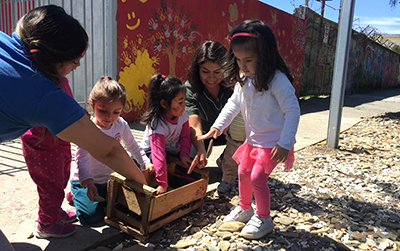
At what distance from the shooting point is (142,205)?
232 cm

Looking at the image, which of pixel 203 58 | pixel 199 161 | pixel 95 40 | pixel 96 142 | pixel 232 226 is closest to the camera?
pixel 96 142

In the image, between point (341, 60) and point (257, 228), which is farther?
point (341, 60)

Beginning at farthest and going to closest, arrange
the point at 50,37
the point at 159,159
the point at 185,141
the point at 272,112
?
the point at 185,141, the point at 159,159, the point at 272,112, the point at 50,37

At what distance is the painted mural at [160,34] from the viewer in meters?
5.71

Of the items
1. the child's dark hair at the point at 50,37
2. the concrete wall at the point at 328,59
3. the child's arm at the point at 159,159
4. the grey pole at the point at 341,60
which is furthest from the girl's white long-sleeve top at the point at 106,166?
the concrete wall at the point at 328,59

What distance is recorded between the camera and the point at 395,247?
92.4 inches

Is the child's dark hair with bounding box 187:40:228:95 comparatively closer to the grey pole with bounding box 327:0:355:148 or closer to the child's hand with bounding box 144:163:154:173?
the child's hand with bounding box 144:163:154:173

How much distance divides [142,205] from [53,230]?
1.88 feet

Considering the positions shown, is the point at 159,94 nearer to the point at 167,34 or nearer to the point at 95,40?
the point at 95,40

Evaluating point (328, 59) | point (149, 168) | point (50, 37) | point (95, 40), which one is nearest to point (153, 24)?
point (95, 40)

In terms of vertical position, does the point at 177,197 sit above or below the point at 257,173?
below

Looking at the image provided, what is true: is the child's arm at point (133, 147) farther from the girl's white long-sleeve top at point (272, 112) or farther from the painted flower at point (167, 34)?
the painted flower at point (167, 34)

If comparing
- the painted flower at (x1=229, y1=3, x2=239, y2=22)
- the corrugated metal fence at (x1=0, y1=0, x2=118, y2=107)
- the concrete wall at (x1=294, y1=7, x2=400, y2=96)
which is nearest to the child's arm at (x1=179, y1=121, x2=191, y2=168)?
the corrugated metal fence at (x1=0, y1=0, x2=118, y2=107)

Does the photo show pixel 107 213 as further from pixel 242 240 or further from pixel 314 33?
pixel 314 33
